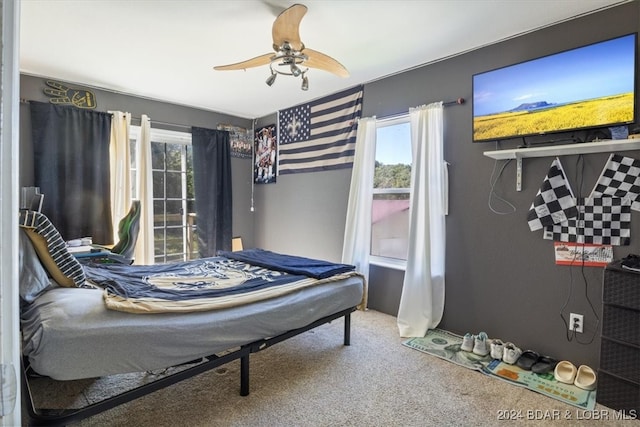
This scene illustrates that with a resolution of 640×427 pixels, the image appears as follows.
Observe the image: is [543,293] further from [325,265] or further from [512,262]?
[325,265]

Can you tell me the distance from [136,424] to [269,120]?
3.97 m

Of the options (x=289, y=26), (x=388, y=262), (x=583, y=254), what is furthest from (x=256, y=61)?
(x=583, y=254)

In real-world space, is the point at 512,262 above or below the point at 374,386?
above

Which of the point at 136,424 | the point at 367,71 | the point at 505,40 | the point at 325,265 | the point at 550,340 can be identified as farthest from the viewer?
the point at 367,71

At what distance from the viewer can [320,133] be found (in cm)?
397

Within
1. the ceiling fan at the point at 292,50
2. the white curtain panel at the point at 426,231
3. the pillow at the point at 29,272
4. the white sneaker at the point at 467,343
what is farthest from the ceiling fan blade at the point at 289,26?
the white sneaker at the point at 467,343

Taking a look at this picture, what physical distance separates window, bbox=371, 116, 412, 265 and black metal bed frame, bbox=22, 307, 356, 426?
1.23m

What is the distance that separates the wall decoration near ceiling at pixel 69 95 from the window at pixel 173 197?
2.33 ft

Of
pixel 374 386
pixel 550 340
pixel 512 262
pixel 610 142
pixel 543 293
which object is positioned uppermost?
pixel 610 142

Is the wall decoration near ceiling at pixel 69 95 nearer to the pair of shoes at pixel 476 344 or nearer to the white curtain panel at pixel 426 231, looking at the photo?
the white curtain panel at pixel 426 231

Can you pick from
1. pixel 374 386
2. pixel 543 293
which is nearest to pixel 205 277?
pixel 374 386

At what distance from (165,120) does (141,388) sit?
3517mm

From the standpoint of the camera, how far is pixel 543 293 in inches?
94.0

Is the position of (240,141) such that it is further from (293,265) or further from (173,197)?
(293,265)
